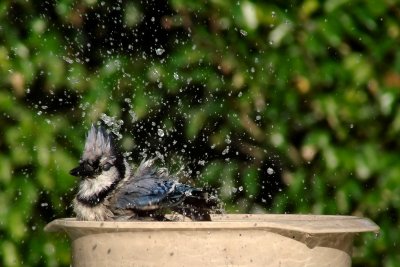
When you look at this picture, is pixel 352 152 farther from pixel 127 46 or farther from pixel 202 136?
pixel 127 46

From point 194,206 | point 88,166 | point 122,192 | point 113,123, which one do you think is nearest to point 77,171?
point 88,166

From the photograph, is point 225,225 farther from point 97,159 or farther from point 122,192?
point 97,159

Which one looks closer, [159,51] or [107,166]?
[107,166]

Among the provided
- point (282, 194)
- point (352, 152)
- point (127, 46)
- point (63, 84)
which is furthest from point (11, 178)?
point (352, 152)

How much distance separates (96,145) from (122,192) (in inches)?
8.3

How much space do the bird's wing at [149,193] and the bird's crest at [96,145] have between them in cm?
13

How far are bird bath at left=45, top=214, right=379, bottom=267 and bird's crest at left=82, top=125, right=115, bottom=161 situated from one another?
0.97 ft

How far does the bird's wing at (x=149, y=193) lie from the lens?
9.84ft

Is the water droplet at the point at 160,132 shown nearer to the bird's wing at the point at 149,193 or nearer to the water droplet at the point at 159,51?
the water droplet at the point at 159,51

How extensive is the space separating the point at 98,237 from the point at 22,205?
1080mm

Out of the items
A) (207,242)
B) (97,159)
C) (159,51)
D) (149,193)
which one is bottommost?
(207,242)

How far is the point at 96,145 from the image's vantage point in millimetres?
3191

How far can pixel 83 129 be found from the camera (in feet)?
13.0

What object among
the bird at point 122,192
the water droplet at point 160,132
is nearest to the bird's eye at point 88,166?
the bird at point 122,192
